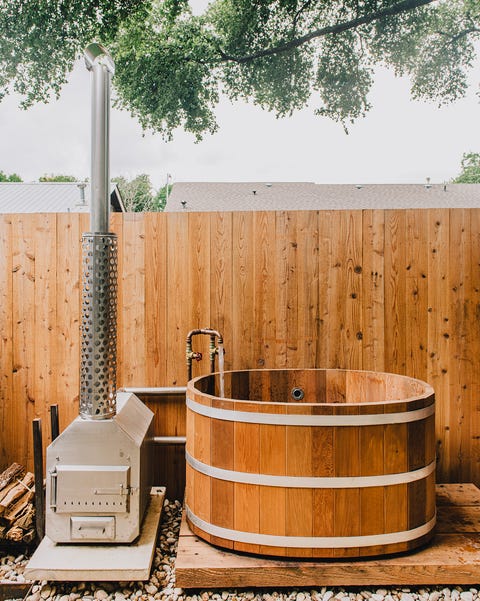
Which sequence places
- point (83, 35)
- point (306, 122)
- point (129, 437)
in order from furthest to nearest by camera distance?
point (306, 122) → point (83, 35) → point (129, 437)

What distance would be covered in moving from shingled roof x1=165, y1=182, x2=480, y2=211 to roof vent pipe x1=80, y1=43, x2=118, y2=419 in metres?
6.74

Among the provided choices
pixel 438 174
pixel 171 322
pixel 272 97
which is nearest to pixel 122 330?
pixel 171 322

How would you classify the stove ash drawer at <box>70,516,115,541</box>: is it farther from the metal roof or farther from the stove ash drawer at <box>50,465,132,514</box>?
the metal roof

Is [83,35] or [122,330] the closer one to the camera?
[122,330]

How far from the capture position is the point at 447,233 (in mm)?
3061

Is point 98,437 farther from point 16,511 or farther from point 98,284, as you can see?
point 16,511

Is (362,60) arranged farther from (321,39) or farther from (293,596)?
(293,596)

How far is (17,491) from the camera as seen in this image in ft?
8.83

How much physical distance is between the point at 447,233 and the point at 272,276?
3.99 ft

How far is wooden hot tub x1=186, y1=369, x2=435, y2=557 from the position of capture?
205cm

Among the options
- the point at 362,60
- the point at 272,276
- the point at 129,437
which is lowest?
the point at 129,437

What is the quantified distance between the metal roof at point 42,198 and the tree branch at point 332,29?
13.3 ft

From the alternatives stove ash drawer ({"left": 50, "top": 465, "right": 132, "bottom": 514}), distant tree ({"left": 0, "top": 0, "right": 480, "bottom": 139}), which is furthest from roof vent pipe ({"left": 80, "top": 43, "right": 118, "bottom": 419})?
distant tree ({"left": 0, "top": 0, "right": 480, "bottom": 139})

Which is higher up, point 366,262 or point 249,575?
point 366,262
